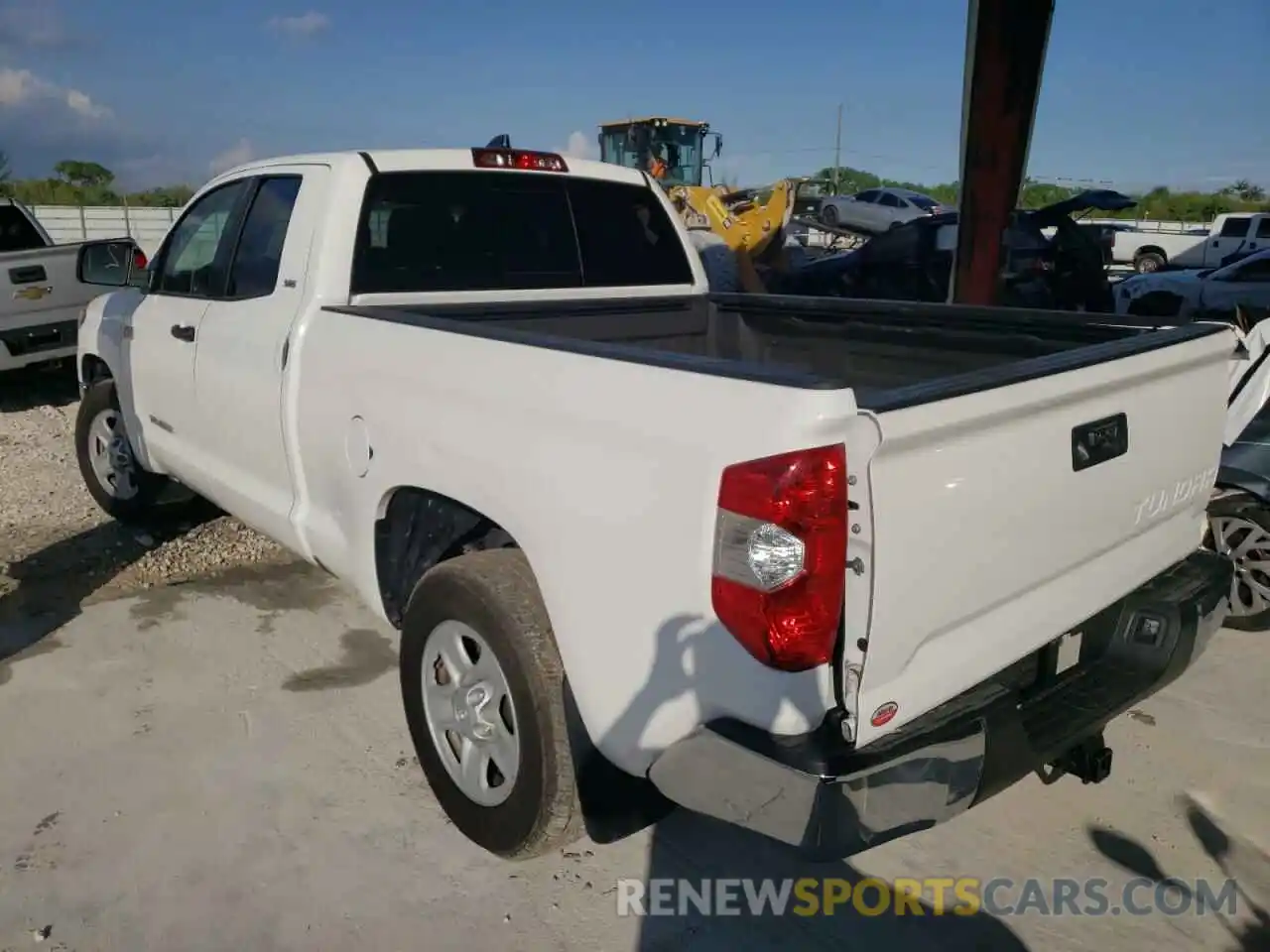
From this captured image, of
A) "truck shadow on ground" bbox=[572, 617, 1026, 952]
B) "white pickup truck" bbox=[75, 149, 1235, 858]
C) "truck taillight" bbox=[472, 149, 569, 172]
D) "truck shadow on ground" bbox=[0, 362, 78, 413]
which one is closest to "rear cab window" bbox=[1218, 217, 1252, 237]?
"white pickup truck" bbox=[75, 149, 1235, 858]

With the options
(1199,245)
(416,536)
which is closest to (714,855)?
(416,536)

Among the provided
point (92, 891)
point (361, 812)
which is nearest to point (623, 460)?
point (361, 812)

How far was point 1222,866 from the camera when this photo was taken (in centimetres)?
286

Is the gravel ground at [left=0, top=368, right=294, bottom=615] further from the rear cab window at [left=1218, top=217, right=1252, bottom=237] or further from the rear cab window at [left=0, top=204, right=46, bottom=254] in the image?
the rear cab window at [left=1218, top=217, right=1252, bottom=237]

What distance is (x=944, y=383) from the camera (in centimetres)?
209

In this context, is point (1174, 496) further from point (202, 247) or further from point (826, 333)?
point (202, 247)

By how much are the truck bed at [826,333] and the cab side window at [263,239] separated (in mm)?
575

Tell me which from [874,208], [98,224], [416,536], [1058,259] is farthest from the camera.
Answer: [98,224]

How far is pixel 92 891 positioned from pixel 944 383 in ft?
8.80

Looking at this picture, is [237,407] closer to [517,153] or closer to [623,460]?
[517,153]

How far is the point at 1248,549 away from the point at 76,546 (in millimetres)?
5896

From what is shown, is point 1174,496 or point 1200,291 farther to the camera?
point 1200,291

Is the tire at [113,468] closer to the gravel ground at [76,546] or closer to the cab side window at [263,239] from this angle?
the gravel ground at [76,546]

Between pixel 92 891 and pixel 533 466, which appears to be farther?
pixel 92 891
